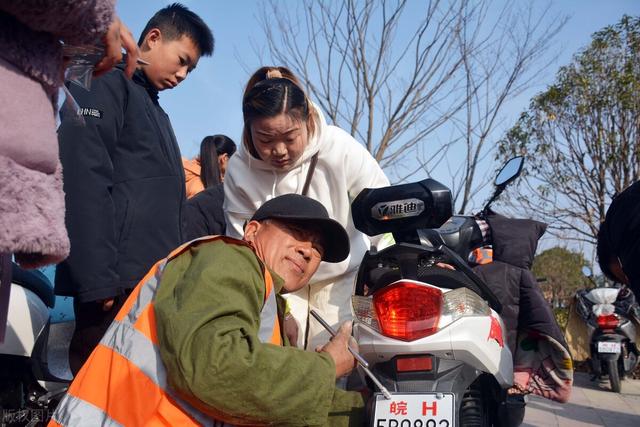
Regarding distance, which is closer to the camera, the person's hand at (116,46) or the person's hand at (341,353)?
the person's hand at (116,46)

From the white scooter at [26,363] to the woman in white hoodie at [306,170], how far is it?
872 mm

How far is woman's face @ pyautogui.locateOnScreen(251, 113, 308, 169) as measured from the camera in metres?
2.75

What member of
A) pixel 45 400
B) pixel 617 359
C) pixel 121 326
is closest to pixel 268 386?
pixel 121 326

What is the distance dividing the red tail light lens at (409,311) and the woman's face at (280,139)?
0.91m

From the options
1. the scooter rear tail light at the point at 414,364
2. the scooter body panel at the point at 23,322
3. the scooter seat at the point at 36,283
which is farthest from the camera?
the scooter seat at the point at 36,283

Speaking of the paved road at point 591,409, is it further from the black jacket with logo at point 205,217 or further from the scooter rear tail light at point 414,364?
the scooter rear tail light at point 414,364

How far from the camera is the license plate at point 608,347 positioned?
7.51m

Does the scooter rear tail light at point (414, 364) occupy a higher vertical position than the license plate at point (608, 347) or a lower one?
lower

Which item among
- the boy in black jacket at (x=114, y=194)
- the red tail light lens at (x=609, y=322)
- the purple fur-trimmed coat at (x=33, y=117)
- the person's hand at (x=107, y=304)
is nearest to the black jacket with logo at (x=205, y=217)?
the boy in black jacket at (x=114, y=194)

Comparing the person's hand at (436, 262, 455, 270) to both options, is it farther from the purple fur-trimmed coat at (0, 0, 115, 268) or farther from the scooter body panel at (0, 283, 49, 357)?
the scooter body panel at (0, 283, 49, 357)

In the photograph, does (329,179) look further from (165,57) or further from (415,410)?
(415,410)

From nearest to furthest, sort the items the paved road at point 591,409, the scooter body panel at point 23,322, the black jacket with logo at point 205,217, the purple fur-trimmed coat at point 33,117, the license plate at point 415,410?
the purple fur-trimmed coat at point 33,117
the license plate at point 415,410
the scooter body panel at point 23,322
the black jacket with logo at point 205,217
the paved road at point 591,409

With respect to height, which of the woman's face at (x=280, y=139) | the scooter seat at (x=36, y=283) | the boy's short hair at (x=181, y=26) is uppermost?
the boy's short hair at (x=181, y=26)

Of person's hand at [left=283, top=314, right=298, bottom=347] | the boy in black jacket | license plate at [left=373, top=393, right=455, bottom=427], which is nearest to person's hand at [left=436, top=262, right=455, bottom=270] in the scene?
license plate at [left=373, top=393, right=455, bottom=427]
